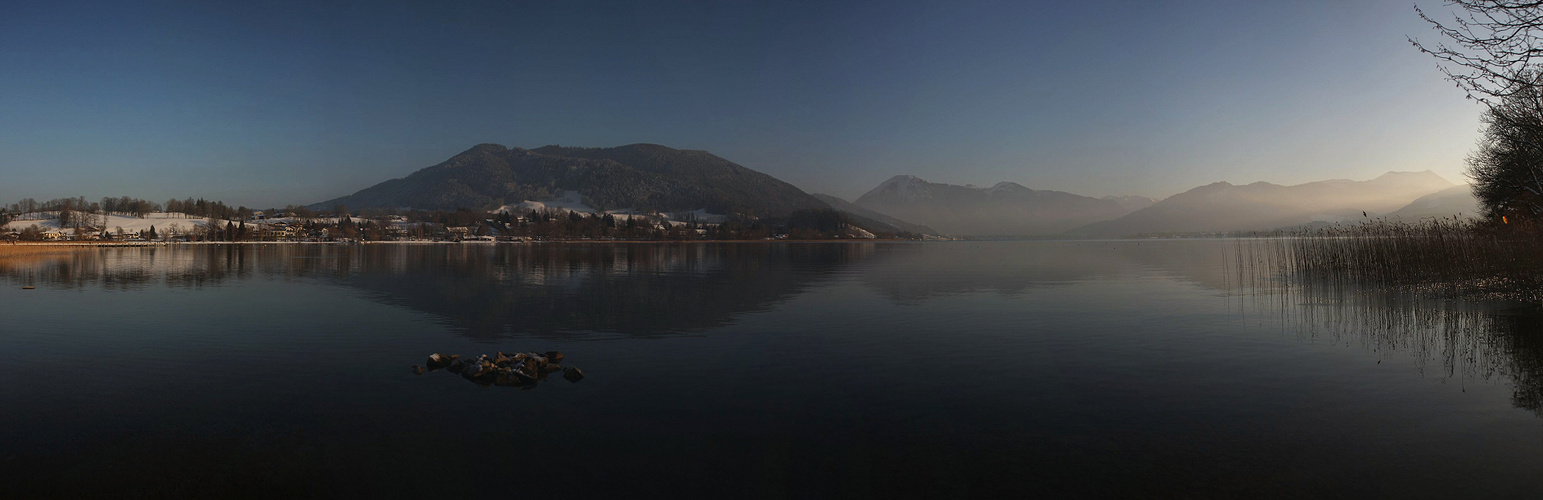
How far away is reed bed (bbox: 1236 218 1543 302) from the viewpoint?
781 inches

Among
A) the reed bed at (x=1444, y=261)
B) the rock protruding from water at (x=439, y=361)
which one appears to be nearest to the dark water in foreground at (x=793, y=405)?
the rock protruding from water at (x=439, y=361)

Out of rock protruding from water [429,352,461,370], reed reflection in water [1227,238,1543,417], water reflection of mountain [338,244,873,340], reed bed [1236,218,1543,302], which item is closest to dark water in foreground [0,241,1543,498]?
reed reflection in water [1227,238,1543,417]

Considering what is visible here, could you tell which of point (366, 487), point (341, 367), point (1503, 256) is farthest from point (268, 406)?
point (1503, 256)

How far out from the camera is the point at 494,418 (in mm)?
9234

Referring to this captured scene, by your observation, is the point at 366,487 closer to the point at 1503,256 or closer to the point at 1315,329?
the point at 1315,329

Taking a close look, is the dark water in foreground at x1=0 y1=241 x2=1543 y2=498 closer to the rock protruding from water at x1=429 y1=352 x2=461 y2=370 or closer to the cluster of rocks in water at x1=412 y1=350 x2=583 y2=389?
the cluster of rocks in water at x1=412 y1=350 x2=583 y2=389

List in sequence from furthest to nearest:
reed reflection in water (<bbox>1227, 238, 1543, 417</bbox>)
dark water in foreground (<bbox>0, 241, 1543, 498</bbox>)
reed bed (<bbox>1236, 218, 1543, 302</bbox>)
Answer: reed bed (<bbox>1236, 218, 1543, 302</bbox>)
reed reflection in water (<bbox>1227, 238, 1543, 417</bbox>)
dark water in foreground (<bbox>0, 241, 1543, 498</bbox>)

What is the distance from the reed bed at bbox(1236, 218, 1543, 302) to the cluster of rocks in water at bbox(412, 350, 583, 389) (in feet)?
85.8

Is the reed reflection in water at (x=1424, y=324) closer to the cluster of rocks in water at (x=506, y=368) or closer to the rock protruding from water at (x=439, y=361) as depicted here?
the cluster of rocks in water at (x=506, y=368)

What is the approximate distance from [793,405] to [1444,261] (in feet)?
85.3

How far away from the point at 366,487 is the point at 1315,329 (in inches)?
789

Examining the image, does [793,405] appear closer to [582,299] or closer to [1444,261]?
[582,299]

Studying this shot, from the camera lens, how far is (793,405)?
9.87 m

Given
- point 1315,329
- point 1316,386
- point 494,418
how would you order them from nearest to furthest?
1. point 494,418
2. point 1316,386
3. point 1315,329
